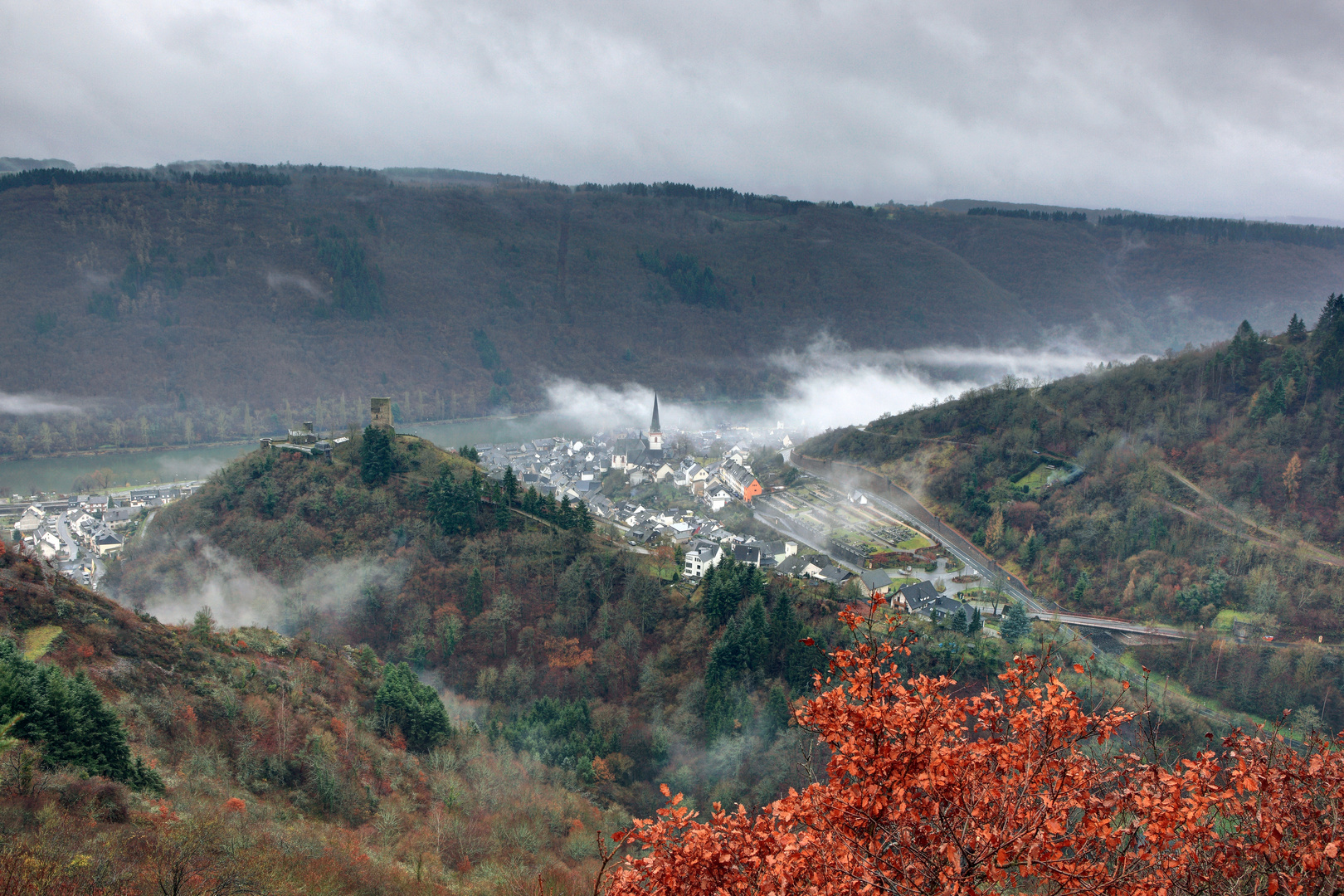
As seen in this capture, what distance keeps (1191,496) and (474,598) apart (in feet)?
108

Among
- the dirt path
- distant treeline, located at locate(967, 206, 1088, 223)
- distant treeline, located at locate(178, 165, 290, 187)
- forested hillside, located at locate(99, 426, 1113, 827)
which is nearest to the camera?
forested hillside, located at locate(99, 426, 1113, 827)

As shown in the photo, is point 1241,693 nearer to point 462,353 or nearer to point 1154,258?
point 462,353

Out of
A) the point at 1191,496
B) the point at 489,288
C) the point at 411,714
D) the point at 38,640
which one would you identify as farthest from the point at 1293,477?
the point at 489,288

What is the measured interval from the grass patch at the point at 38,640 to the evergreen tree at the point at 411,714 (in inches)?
282

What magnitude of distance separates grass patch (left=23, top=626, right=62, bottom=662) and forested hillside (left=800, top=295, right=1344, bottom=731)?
32569 mm

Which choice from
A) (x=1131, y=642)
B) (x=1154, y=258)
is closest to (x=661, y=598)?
(x=1131, y=642)

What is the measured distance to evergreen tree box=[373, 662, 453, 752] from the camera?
20156 mm

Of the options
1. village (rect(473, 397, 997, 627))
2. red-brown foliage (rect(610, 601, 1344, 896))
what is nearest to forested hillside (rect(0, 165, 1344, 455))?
village (rect(473, 397, 997, 627))

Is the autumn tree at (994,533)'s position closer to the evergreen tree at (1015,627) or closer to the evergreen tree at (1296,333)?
the evergreen tree at (1015,627)

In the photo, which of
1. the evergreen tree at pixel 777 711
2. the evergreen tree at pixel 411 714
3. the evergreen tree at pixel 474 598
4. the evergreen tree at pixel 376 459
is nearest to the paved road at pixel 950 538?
the evergreen tree at pixel 777 711

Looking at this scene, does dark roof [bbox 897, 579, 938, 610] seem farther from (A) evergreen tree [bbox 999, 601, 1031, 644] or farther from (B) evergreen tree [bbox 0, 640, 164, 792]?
(B) evergreen tree [bbox 0, 640, 164, 792]

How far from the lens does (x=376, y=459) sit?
33438 millimetres

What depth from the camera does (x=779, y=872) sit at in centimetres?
443

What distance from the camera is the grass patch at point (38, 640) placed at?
49.9ft
